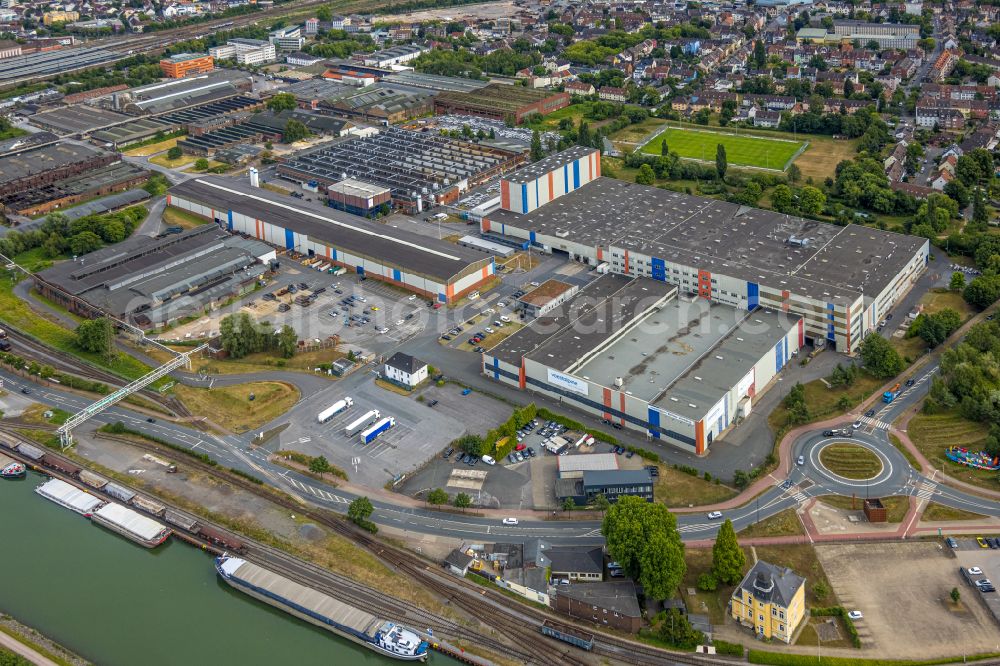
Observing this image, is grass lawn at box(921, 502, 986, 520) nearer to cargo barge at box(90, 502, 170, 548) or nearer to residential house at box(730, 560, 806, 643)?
residential house at box(730, 560, 806, 643)

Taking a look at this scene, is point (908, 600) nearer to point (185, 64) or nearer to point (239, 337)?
point (239, 337)

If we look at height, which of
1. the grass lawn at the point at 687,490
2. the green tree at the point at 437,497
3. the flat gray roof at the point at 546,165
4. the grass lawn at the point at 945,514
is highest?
the flat gray roof at the point at 546,165

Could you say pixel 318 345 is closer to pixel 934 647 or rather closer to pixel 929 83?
pixel 934 647

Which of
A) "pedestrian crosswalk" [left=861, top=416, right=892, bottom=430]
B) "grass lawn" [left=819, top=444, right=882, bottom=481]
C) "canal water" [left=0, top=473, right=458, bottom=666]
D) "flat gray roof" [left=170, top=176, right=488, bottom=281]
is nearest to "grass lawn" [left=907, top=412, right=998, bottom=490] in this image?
"pedestrian crosswalk" [left=861, top=416, right=892, bottom=430]

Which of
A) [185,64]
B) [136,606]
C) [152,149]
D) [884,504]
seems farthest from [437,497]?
[185,64]

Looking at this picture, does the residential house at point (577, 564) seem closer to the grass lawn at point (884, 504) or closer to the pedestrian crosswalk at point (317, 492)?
the pedestrian crosswalk at point (317, 492)

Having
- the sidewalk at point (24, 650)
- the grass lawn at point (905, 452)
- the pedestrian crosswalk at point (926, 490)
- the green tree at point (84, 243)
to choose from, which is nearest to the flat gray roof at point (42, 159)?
the green tree at point (84, 243)
